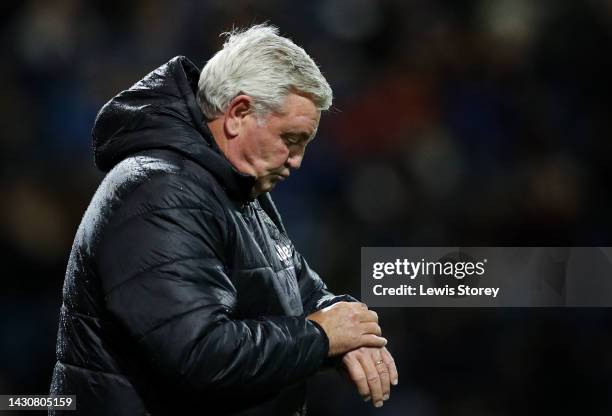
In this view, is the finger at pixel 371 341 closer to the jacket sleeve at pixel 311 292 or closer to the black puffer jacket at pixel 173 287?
the black puffer jacket at pixel 173 287

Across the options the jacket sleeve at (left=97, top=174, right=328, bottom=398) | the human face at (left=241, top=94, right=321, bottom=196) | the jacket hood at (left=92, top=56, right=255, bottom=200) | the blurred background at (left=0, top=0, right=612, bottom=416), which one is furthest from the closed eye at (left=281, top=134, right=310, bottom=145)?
the blurred background at (left=0, top=0, right=612, bottom=416)

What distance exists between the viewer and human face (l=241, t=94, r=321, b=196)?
62.0 inches

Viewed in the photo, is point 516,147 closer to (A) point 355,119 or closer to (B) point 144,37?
(A) point 355,119

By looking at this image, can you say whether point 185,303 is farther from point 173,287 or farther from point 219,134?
point 219,134

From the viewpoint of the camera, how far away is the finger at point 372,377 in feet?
5.09

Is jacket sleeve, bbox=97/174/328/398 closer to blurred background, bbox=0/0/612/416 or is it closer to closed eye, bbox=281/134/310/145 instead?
closed eye, bbox=281/134/310/145

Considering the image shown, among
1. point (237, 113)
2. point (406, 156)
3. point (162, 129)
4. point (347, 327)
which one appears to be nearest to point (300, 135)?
point (237, 113)

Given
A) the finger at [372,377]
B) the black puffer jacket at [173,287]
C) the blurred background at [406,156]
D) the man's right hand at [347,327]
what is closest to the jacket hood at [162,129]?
the black puffer jacket at [173,287]

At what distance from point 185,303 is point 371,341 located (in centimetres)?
40

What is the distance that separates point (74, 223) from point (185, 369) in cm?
221

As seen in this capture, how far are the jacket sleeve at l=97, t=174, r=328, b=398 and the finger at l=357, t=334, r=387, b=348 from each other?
0.15m

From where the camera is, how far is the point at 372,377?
1.56 meters

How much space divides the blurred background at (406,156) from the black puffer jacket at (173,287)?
1.91 m

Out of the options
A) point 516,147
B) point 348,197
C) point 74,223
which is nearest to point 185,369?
point 74,223
